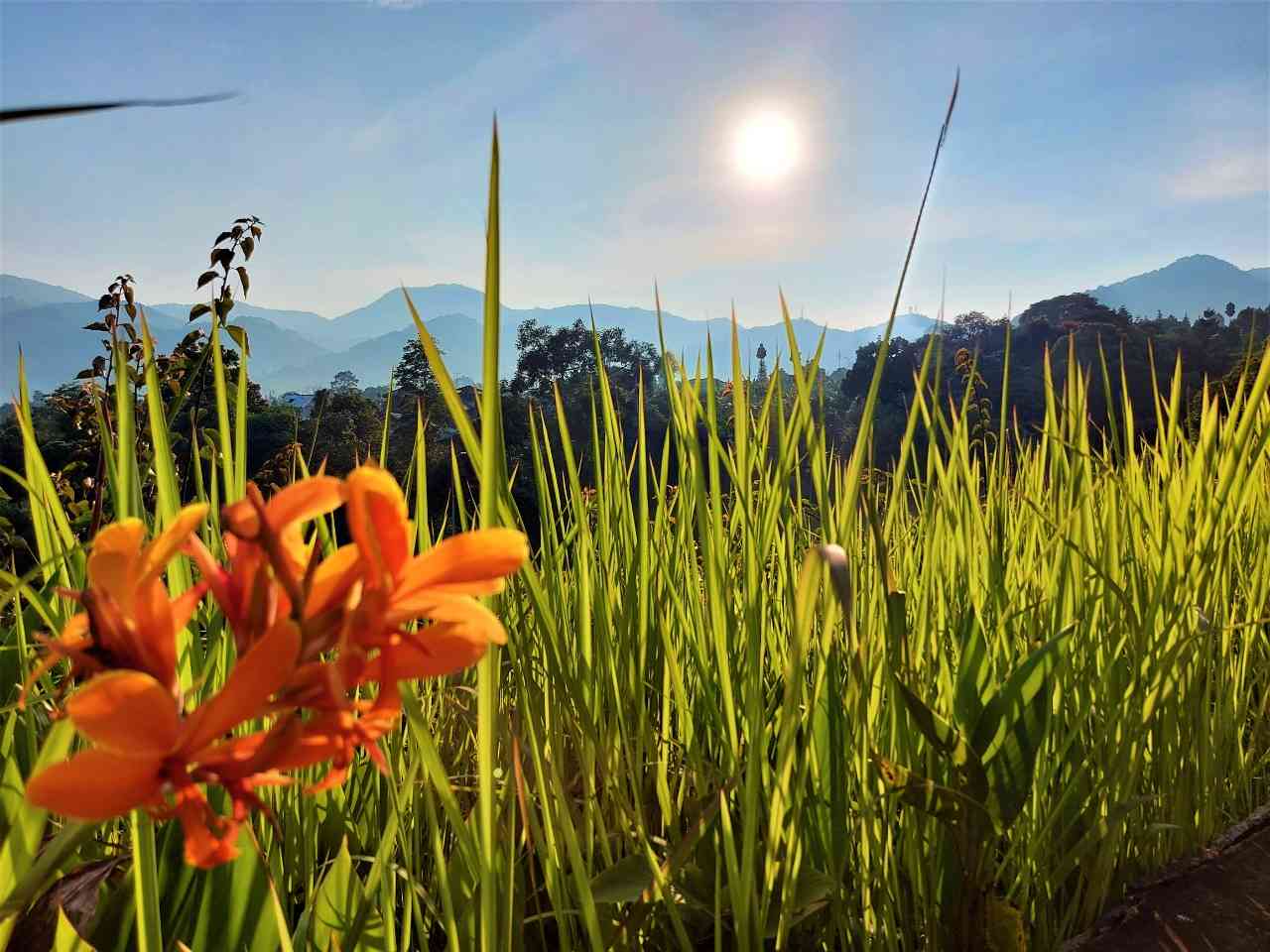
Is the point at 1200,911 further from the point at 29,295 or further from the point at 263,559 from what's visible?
the point at 29,295

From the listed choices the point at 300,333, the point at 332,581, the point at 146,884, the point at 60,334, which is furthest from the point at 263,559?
the point at 300,333

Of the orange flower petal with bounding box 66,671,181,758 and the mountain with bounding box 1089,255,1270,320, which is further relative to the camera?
the mountain with bounding box 1089,255,1270,320

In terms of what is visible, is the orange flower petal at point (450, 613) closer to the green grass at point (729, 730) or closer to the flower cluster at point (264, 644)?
the flower cluster at point (264, 644)

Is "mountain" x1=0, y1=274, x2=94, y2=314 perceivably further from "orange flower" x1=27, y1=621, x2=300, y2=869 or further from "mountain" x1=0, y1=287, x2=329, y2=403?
"orange flower" x1=27, y1=621, x2=300, y2=869

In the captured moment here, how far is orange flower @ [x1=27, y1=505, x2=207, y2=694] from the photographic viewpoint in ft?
0.73

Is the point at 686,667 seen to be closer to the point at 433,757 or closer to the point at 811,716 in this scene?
the point at 811,716

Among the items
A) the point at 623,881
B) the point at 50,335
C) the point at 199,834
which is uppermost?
the point at 50,335

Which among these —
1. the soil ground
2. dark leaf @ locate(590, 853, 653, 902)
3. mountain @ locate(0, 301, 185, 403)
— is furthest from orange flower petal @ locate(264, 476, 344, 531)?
mountain @ locate(0, 301, 185, 403)

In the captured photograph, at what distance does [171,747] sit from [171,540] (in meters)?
0.05

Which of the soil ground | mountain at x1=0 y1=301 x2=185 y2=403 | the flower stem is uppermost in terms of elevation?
mountain at x1=0 y1=301 x2=185 y2=403

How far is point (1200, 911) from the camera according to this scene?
2.95 ft

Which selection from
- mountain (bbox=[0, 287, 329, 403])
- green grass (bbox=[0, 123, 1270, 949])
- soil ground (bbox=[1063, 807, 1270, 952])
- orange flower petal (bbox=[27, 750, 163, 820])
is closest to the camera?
orange flower petal (bbox=[27, 750, 163, 820])

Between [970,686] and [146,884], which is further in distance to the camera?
[970,686]

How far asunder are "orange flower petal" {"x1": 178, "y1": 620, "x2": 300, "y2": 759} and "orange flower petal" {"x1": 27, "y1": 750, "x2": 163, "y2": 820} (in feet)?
0.03
